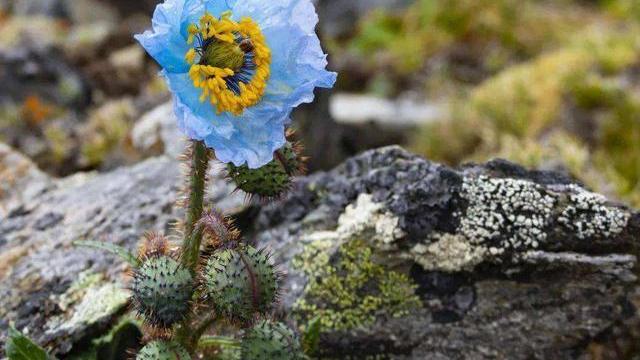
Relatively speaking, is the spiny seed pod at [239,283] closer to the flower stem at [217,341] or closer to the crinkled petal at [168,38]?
the flower stem at [217,341]

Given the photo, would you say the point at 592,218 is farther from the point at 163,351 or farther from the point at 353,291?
the point at 163,351

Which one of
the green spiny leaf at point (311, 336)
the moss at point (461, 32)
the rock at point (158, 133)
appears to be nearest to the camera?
the green spiny leaf at point (311, 336)

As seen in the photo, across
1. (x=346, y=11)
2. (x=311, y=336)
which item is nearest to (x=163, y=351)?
(x=311, y=336)

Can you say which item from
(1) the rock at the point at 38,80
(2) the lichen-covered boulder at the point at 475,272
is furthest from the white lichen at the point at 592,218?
(1) the rock at the point at 38,80

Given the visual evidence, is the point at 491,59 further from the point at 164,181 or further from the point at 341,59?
the point at 164,181

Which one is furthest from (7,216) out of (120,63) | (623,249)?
(120,63)

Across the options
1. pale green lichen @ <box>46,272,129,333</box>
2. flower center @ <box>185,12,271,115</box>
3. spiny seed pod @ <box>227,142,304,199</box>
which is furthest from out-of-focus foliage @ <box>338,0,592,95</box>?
flower center @ <box>185,12,271,115</box>
